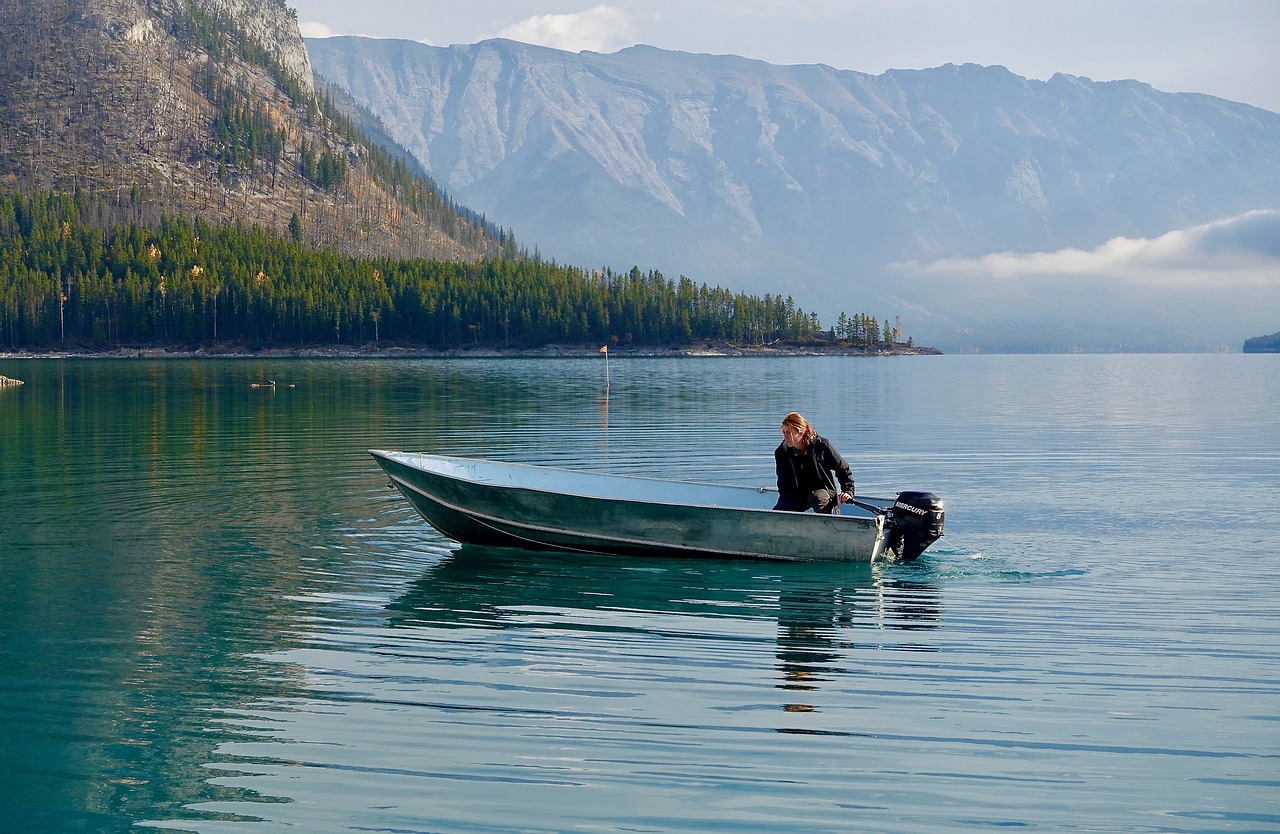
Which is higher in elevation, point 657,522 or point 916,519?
point 916,519

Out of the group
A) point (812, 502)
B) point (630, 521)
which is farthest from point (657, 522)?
point (812, 502)

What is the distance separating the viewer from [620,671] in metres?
16.7

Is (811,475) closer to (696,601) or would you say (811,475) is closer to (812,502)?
(812,502)

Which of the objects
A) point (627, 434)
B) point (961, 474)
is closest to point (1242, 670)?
point (961, 474)

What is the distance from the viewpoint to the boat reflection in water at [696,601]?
19.0m

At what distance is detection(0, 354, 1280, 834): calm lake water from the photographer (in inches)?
479

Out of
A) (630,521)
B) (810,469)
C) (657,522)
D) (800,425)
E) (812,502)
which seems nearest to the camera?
(800,425)

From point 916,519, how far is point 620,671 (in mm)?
9657

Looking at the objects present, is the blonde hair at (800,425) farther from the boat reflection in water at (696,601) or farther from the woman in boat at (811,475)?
the boat reflection in water at (696,601)

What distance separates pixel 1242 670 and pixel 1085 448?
37.4 m

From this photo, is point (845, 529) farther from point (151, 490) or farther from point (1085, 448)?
point (1085, 448)

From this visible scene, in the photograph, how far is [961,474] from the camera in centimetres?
4200

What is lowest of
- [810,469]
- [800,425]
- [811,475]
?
[811,475]

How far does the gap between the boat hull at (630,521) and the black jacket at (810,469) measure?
0.79m
